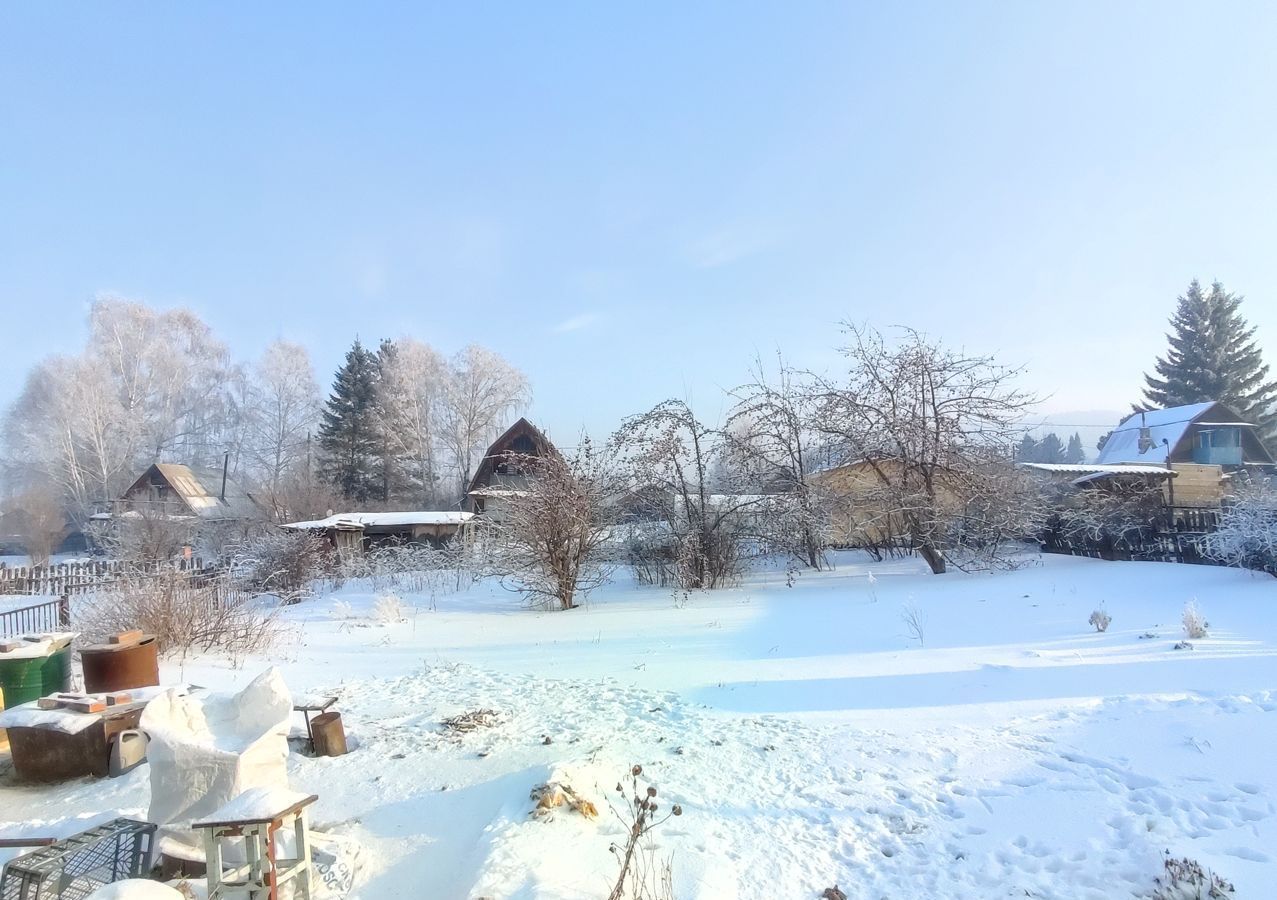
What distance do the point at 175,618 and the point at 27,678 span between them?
2.62 metres

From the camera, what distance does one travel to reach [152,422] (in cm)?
3800

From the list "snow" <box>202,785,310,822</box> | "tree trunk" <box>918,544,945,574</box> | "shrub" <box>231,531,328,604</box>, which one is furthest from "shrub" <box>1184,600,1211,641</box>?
"shrub" <box>231,531,328,604</box>

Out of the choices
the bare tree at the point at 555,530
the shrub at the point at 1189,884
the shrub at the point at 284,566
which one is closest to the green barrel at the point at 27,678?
the bare tree at the point at 555,530

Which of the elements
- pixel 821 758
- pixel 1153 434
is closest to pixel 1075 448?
pixel 1153 434

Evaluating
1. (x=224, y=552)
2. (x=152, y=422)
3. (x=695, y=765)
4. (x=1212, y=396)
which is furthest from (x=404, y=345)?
(x=1212, y=396)

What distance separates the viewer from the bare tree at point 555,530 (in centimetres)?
1344

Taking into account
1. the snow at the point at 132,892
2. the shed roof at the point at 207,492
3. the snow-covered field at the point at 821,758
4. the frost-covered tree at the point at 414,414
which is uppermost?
the frost-covered tree at the point at 414,414

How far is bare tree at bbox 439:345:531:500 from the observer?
39375 millimetres

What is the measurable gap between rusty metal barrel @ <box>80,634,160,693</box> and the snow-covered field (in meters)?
1.07

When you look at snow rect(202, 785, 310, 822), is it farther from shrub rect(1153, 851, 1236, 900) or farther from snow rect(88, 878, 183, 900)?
shrub rect(1153, 851, 1236, 900)

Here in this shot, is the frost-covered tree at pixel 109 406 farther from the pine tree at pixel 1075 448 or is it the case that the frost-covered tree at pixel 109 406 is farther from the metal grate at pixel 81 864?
the pine tree at pixel 1075 448

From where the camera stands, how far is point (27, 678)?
630 cm

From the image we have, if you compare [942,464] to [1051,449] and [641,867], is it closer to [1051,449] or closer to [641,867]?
[641,867]

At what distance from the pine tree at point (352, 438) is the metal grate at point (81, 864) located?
3452 centimetres
